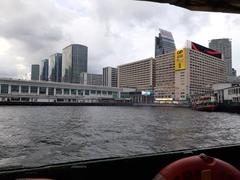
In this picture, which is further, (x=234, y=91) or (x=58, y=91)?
(x=58, y=91)

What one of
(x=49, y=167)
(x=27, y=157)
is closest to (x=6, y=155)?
(x=27, y=157)

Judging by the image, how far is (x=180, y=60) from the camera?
191 metres

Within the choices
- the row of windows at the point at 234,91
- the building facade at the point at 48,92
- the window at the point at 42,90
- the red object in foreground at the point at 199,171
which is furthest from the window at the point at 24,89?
the red object in foreground at the point at 199,171

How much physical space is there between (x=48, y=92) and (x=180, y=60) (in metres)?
103

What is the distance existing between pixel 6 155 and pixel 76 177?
12.5 metres

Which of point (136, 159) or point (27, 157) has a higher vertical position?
point (136, 159)

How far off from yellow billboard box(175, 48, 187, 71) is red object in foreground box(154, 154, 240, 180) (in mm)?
190847

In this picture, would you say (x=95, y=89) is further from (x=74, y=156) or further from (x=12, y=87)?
(x=74, y=156)

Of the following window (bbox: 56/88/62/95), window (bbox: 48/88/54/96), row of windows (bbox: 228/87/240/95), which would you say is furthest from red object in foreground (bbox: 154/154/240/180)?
window (bbox: 56/88/62/95)

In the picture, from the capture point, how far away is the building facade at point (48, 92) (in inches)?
5699

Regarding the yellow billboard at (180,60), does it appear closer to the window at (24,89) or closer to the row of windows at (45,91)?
the row of windows at (45,91)

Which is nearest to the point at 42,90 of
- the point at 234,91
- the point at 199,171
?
the point at 234,91

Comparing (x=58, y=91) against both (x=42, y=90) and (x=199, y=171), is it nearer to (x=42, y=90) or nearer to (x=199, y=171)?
(x=42, y=90)

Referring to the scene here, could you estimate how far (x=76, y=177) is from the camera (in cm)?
416
